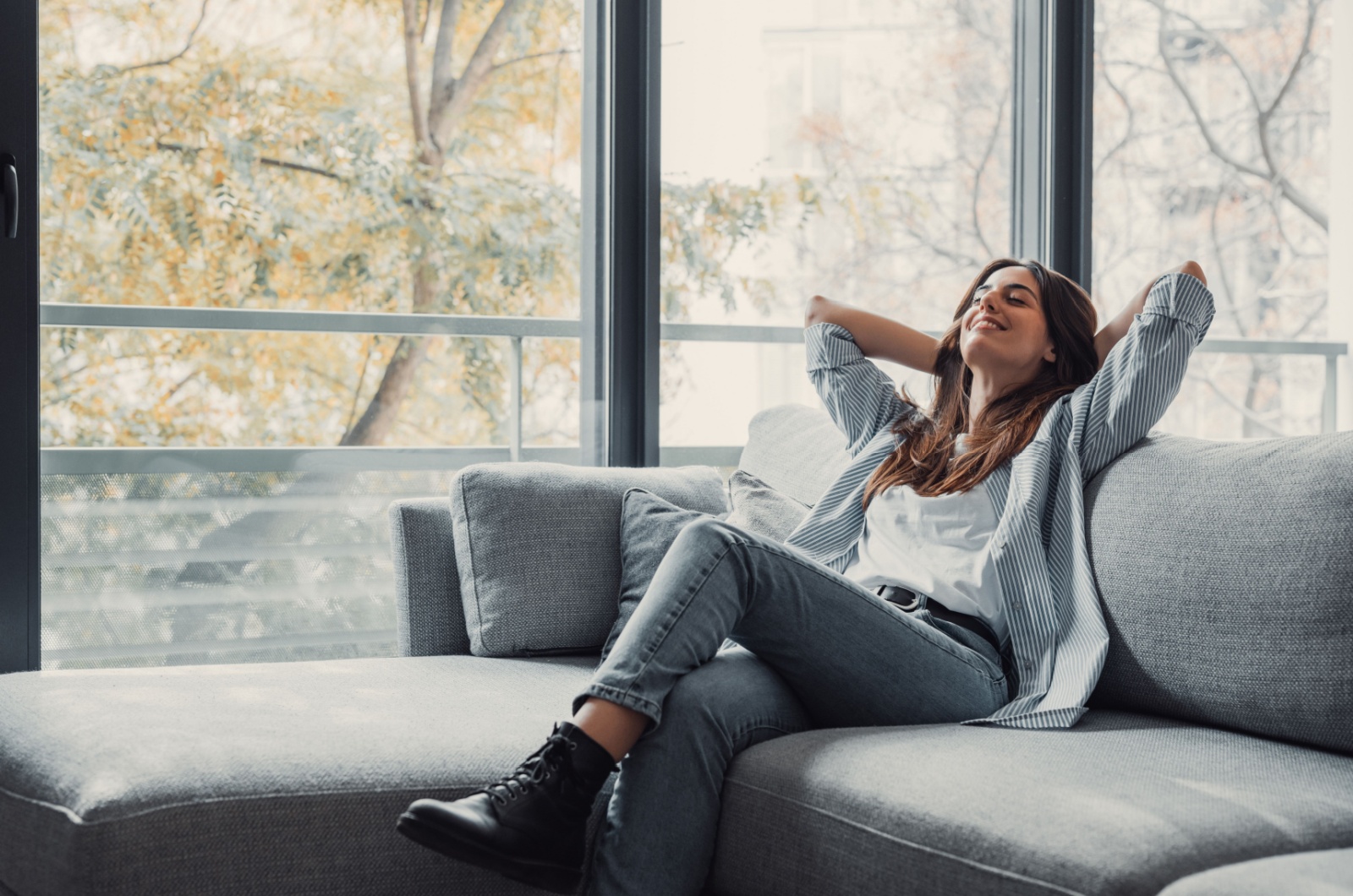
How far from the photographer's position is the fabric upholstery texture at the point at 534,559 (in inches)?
86.7

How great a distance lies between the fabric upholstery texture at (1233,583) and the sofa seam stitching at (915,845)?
600mm

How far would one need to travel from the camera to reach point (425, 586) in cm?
229

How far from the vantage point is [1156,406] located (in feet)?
6.24

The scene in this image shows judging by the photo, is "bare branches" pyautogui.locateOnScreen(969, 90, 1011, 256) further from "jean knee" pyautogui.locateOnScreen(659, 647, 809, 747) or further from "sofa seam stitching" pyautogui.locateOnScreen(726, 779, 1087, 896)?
"sofa seam stitching" pyautogui.locateOnScreen(726, 779, 1087, 896)

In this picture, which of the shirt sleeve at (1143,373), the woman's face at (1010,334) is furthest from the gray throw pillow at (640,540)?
the shirt sleeve at (1143,373)

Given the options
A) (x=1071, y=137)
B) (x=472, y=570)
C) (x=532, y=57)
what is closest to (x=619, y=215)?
(x=532, y=57)

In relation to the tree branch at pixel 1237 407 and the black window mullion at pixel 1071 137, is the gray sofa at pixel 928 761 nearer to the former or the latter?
the black window mullion at pixel 1071 137

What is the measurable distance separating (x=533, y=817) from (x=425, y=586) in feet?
3.08

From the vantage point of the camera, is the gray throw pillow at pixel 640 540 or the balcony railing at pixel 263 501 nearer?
the gray throw pillow at pixel 640 540

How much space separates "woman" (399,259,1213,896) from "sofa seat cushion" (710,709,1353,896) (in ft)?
0.25

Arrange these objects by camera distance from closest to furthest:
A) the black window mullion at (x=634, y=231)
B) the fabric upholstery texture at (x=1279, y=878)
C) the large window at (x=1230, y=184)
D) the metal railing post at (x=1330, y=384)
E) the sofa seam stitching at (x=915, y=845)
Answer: the fabric upholstery texture at (x=1279, y=878), the sofa seam stitching at (x=915, y=845), the black window mullion at (x=634, y=231), the large window at (x=1230, y=184), the metal railing post at (x=1330, y=384)

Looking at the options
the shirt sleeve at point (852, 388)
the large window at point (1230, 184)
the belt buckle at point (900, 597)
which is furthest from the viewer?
the large window at point (1230, 184)

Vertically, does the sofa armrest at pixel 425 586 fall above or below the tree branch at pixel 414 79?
below

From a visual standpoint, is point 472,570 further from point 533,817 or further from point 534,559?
point 533,817
